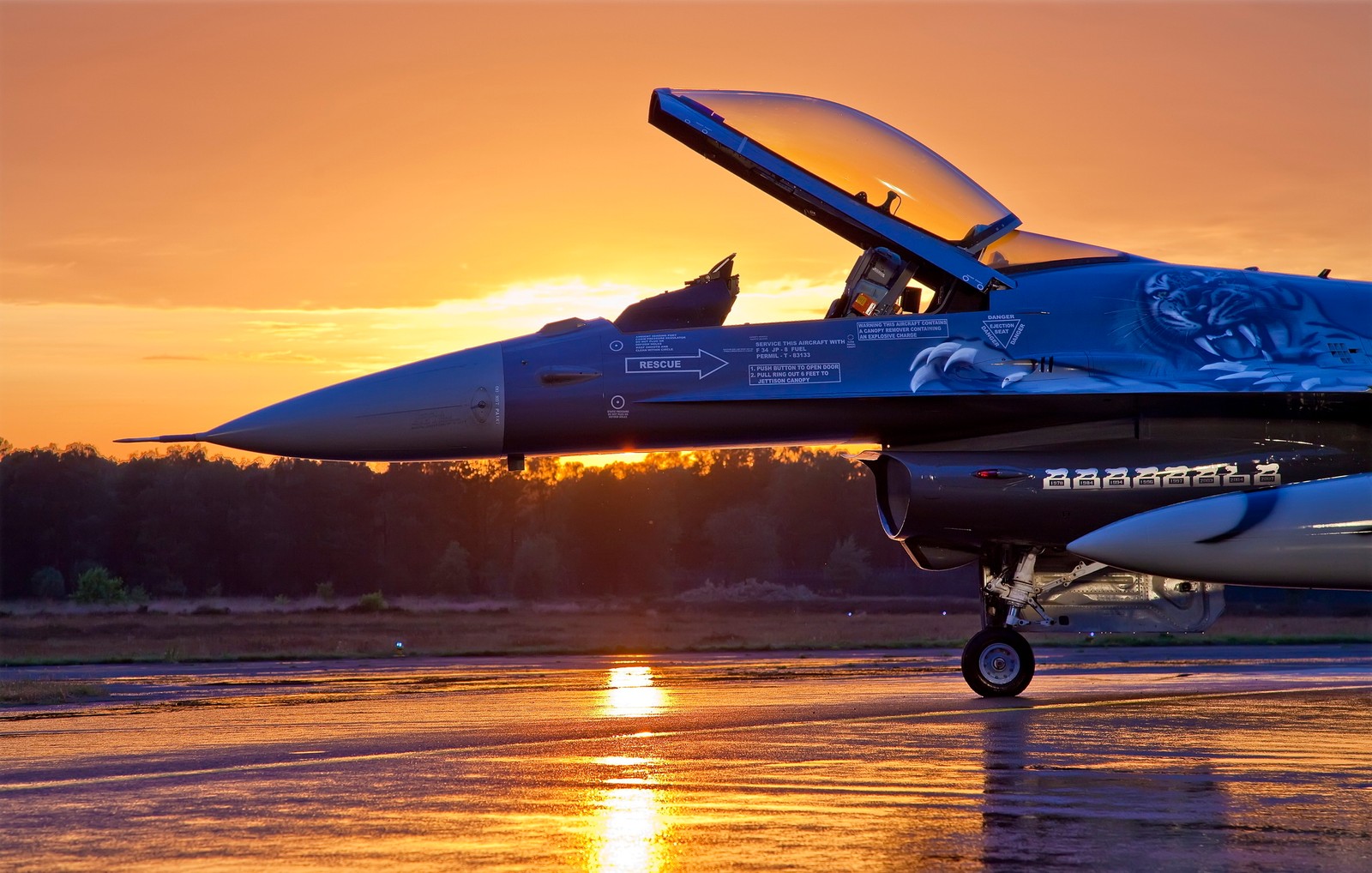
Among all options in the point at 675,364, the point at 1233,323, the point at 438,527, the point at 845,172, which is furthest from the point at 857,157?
the point at 438,527

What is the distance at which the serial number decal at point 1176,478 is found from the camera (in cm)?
1312

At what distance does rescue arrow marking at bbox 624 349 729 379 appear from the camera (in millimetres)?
13055

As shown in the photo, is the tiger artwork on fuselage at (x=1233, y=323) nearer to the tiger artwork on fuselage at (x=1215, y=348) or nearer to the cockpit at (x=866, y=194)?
the tiger artwork on fuselage at (x=1215, y=348)

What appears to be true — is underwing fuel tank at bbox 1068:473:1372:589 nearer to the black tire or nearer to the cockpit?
the black tire

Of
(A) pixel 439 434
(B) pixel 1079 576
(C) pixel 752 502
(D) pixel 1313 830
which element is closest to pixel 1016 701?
(B) pixel 1079 576

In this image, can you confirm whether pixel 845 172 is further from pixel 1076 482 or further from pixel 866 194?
pixel 1076 482

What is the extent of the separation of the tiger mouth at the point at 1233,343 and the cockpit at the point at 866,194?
59.3 inches

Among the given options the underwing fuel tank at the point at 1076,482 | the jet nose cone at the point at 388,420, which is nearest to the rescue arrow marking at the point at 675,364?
the jet nose cone at the point at 388,420

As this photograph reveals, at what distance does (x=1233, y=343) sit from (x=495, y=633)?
3134 cm

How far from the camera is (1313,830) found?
656 centimetres

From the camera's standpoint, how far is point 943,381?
42.6ft

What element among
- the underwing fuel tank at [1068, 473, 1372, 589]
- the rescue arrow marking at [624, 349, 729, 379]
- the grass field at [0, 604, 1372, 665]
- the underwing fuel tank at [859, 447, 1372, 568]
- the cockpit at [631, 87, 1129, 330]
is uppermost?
the cockpit at [631, 87, 1129, 330]

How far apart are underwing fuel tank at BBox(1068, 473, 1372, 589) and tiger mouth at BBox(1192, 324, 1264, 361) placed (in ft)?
4.57

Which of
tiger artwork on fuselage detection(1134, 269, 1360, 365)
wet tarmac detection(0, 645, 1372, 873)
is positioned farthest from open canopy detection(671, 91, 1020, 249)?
wet tarmac detection(0, 645, 1372, 873)
